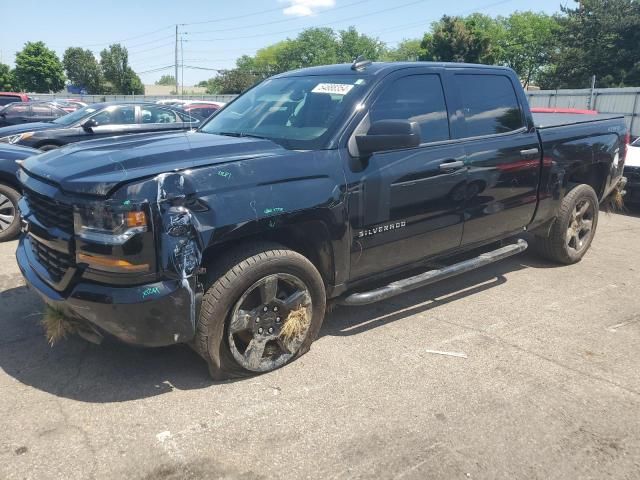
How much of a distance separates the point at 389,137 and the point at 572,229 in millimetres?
3226

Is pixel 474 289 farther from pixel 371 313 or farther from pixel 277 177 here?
pixel 277 177

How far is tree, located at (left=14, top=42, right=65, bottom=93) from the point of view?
6781 cm

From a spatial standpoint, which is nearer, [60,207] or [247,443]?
[247,443]

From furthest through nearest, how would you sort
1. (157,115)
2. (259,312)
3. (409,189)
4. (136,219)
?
(157,115) < (409,189) < (259,312) < (136,219)

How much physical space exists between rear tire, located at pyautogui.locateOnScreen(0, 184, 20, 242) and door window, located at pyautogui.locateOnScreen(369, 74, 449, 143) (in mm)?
4626

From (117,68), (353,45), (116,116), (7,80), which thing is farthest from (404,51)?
(116,116)

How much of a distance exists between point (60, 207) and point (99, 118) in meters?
7.89

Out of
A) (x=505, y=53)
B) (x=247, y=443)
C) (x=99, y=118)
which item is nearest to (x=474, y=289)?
(x=247, y=443)

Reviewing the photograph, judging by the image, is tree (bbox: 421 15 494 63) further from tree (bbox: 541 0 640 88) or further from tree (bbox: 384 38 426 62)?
tree (bbox: 384 38 426 62)

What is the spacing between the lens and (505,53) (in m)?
81.2

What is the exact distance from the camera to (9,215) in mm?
6285

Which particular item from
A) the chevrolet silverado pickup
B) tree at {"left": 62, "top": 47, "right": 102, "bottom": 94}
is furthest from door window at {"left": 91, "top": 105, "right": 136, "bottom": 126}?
tree at {"left": 62, "top": 47, "right": 102, "bottom": 94}

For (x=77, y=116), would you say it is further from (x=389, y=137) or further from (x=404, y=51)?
(x=404, y=51)

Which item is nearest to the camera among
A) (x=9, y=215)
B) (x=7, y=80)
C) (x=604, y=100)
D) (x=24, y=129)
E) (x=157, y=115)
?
(x=9, y=215)
